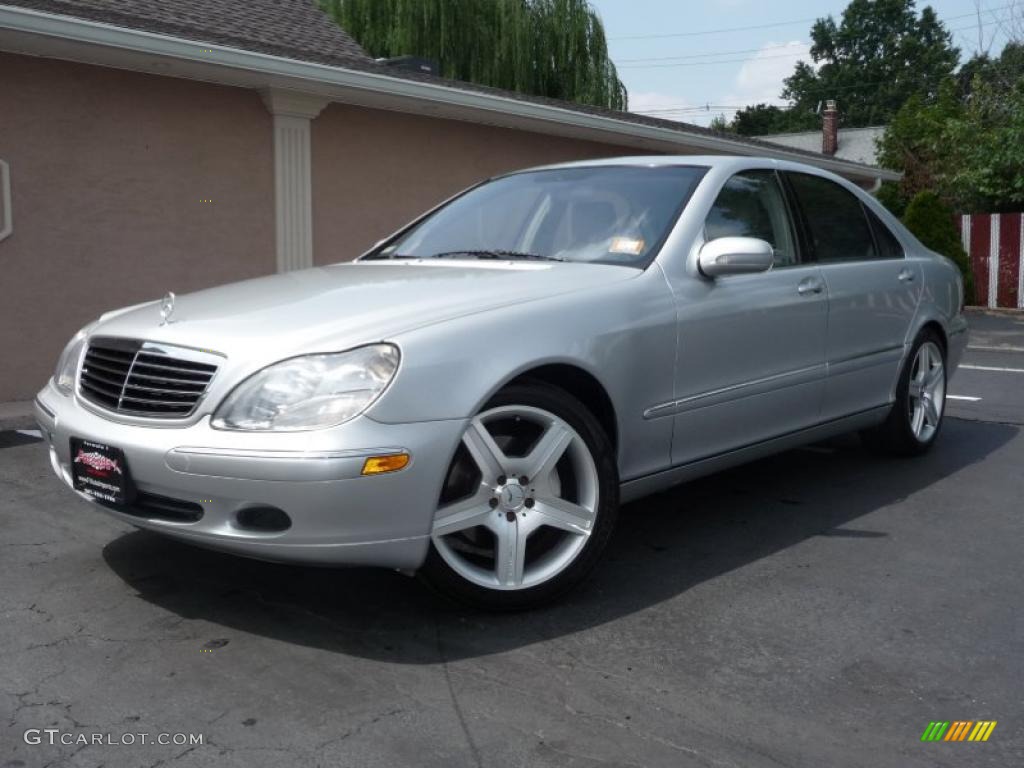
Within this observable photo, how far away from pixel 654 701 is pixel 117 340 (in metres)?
2.06

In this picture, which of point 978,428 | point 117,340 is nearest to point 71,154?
point 117,340

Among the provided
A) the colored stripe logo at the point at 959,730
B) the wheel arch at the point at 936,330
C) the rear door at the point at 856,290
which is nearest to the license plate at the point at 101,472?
the colored stripe logo at the point at 959,730

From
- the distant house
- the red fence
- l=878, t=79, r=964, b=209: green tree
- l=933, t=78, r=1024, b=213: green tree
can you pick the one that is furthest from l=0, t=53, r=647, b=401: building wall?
Answer: the distant house

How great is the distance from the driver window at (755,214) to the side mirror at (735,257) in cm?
23

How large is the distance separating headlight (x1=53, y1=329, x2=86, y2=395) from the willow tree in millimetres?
17288

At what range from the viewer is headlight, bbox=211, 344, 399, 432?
305 cm

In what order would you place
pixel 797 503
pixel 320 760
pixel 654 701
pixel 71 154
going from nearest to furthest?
pixel 320 760
pixel 654 701
pixel 797 503
pixel 71 154

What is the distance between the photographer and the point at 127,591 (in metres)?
3.65

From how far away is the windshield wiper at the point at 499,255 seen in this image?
4.18 metres

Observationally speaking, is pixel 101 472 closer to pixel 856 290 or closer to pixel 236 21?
pixel 856 290

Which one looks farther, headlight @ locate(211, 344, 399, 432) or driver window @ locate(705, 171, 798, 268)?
driver window @ locate(705, 171, 798, 268)

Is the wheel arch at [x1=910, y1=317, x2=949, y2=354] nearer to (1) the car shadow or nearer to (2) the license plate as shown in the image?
(1) the car shadow

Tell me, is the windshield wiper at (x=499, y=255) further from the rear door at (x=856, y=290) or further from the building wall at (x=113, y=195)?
the building wall at (x=113, y=195)

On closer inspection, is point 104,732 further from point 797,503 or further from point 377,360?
point 797,503
